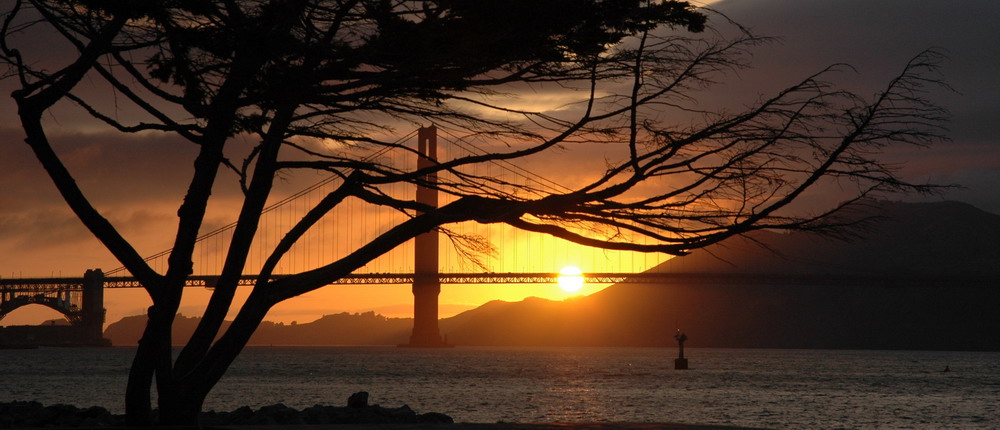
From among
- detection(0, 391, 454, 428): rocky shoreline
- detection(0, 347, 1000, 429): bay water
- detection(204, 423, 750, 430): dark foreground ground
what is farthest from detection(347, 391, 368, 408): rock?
detection(0, 347, 1000, 429): bay water

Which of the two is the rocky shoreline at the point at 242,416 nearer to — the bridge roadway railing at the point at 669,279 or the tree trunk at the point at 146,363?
the tree trunk at the point at 146,363

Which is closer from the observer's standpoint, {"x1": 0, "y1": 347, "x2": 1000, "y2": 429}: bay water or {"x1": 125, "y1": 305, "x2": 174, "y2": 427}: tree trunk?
{"x1": 125, "y1": 305, "x2": 174, "y2": 427}: tree trunk

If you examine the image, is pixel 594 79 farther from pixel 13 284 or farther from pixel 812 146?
pixel 13 284

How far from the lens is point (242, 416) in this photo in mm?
15328

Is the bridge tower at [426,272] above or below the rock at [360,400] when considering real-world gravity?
above

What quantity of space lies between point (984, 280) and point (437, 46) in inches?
4748

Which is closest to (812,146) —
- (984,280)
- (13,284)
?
(984,280)

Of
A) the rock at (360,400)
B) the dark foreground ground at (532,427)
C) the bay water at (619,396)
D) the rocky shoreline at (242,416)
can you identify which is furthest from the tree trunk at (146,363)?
the bay water at (619,396)

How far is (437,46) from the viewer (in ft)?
32.8

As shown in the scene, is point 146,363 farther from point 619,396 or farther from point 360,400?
point 619,396

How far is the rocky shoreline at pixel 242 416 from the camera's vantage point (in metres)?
13.5

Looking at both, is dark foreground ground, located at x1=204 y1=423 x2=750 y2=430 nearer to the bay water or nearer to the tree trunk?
the tree trunk

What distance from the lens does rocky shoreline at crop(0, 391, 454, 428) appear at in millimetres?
13539

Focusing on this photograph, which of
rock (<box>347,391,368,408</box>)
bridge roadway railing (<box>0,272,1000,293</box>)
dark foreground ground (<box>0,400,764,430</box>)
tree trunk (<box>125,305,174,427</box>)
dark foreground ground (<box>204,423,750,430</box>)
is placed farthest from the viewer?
bridge roadway railing (<box>0,272,1000,293</box>)
